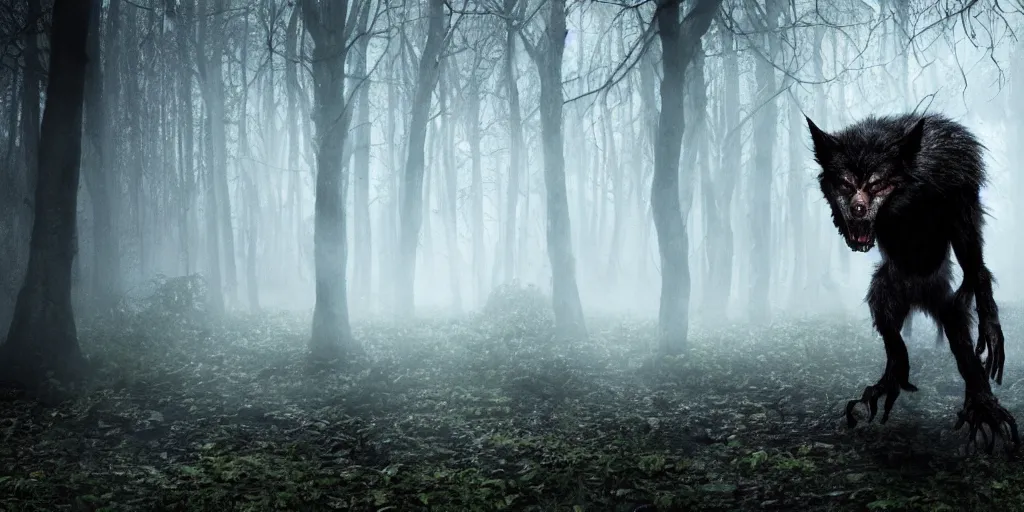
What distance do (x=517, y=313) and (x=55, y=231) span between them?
31.1 ft

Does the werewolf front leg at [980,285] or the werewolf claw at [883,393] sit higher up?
the werewolf front leg at [980,285]

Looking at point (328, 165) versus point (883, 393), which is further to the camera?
point (328, 165)

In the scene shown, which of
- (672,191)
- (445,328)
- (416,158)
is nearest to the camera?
(672,191)

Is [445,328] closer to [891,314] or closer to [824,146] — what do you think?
[891,314]

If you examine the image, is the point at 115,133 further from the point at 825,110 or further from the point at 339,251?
the point at 825,110

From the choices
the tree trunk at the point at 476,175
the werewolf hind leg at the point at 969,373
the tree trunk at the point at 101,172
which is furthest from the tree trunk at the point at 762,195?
the tree trunk at the point at 101,172

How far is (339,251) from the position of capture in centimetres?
1206

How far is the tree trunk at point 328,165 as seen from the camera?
1181cm

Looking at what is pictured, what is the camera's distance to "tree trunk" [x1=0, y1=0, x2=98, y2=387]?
356 inches

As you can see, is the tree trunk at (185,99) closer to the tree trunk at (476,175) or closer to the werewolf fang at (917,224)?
the tree trunk at (476,175)

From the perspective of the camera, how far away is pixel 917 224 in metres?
4.00

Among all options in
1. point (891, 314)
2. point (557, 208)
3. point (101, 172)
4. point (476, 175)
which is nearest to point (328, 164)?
point (557, 208)

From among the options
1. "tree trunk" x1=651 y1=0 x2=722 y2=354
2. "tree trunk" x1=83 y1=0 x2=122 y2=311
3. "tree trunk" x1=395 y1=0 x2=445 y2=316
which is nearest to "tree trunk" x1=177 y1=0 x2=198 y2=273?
"tree trunk" x1=83 y1=0 x2=122 y2=311

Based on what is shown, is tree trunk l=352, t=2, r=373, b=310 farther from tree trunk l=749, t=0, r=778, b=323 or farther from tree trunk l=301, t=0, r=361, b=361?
tree trunk l=749, t=0, r=778, b=323
